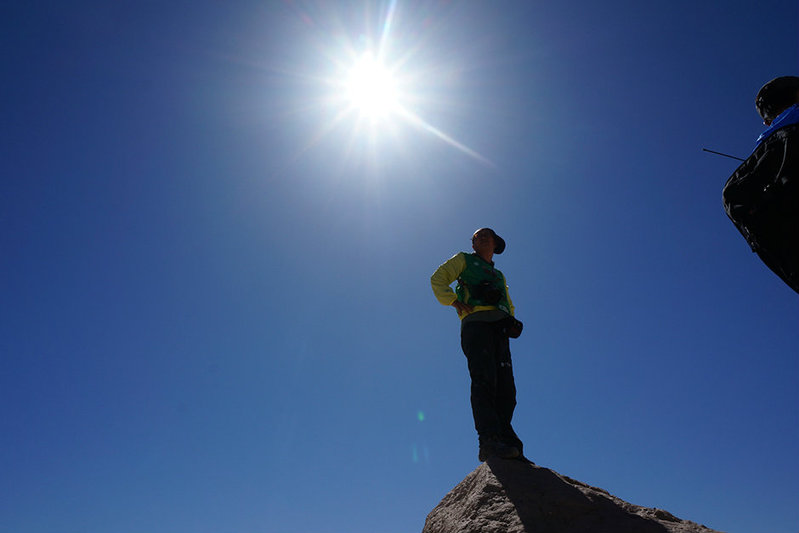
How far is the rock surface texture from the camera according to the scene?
311cm

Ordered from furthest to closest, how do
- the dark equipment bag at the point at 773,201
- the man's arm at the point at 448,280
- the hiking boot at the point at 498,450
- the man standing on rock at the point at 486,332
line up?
the man's arm at the point at 448,280, the man standing on rock at the point at 486,332, the hiking boot at the point at 498,450, the dark equipment bag at the point at 773,201

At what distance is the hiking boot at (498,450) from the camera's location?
4.05m

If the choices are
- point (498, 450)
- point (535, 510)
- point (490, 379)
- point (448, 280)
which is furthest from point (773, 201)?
point (448, 280)

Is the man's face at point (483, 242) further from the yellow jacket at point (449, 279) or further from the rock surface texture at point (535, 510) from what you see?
the rock surface texture at point (535, 510)

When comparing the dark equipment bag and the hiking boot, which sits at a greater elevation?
the dark equipment bag

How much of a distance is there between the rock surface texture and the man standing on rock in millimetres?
296

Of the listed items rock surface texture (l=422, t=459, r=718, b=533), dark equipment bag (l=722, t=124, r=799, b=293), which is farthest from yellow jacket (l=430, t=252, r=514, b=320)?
dark equipment bag (l=722, t=124, r=799, b=293)

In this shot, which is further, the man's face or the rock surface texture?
the man's face

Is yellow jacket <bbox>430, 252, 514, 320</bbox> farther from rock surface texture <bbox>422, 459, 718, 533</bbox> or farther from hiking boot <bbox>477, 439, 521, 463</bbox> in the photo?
rock surface texture <bbox>422, 459, 718, 533</bbox>

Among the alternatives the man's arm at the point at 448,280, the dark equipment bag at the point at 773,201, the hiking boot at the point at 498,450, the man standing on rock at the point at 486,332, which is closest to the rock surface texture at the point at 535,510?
the hiking boot at the point at 498,450

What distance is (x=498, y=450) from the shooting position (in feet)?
13.4

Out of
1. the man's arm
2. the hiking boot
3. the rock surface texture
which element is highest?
the man's arm

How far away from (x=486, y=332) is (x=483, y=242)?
1.14 meters

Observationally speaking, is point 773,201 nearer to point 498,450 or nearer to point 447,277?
point 498,450
